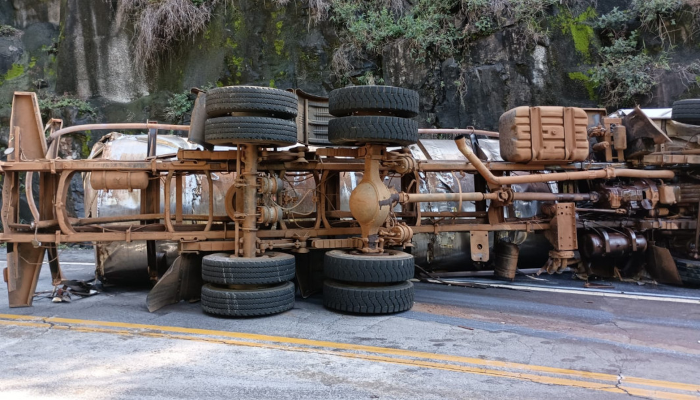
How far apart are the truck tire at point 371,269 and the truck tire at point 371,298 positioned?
0.10 meters

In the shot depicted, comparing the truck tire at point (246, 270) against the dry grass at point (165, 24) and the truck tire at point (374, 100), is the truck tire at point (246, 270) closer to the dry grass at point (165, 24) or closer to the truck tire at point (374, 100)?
the truck tire at point (374, 100)

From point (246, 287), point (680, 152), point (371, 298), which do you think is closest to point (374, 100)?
point (371, 298)

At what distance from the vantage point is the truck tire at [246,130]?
5199 millimetres

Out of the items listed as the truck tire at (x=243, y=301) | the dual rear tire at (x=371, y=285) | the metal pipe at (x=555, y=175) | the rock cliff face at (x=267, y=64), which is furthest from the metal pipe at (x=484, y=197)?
the rock cliff face at (x=267, y=64)

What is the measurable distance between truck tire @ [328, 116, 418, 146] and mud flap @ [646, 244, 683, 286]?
423 centimetres

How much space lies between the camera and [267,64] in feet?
44.2

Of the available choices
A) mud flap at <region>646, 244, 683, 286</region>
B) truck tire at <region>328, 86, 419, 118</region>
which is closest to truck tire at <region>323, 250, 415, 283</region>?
truck tire at <region>328, 86, 419, 118</region>

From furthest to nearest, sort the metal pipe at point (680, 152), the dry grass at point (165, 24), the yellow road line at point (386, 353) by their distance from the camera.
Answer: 1. the dry grass at point (165, 24)
2. the metal pipe at point (680, 152)
3. the yellow road line at point (386, 353)

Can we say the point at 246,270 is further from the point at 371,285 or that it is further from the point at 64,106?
the point at 64,106

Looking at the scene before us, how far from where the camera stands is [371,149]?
5863 millimetres

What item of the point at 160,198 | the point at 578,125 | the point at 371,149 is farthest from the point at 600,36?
the point at 160,198

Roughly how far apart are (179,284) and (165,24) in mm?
10187

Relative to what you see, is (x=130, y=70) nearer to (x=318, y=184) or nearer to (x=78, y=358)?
(x=318, y=184)

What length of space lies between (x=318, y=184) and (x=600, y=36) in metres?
8.35
